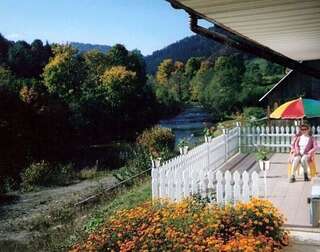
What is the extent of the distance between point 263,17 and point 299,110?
9.94 meters

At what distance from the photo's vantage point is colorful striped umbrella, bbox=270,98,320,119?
40.5ft

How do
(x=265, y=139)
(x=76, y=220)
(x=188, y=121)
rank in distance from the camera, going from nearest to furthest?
(x=76, y=220) < (x=265, y=139) < (x=188, y=121)

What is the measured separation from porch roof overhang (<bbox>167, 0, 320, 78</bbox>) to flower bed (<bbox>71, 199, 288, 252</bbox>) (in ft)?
10.5

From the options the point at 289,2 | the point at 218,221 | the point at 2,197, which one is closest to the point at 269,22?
the point at 289,2

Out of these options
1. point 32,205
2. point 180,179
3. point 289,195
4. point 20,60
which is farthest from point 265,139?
point 20,60

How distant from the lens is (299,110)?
41.0 ft

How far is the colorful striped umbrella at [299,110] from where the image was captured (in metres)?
12.4

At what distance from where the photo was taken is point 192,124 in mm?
77312

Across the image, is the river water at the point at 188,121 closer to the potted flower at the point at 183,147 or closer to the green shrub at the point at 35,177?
the green shrub at the point at 35,177

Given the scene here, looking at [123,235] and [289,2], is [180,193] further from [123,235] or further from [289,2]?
[289,2]

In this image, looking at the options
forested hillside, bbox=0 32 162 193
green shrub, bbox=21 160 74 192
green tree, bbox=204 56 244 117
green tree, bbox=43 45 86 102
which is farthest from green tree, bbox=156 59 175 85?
green shrub, bbox=21 160 74 192

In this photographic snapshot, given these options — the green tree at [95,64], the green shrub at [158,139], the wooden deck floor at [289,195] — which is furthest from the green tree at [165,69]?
the wooden deck floor at [289,195]

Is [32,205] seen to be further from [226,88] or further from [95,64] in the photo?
[95,64]

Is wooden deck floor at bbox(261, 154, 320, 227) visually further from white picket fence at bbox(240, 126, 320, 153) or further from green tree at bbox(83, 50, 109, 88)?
green tree at bbox(83, 50, 109, 88)
